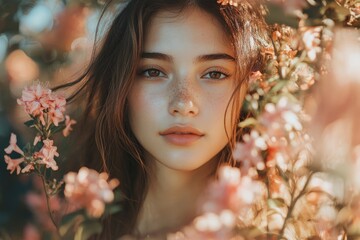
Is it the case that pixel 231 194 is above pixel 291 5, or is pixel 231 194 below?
below

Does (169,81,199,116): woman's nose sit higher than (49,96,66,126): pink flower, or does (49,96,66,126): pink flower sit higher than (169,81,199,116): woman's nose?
(169,81,199,116): woman's nose

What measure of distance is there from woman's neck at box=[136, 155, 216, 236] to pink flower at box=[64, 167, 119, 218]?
2.51ft

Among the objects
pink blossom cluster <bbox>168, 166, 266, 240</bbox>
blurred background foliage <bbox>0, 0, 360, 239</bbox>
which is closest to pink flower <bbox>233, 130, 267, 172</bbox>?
pink blossom cluster <bbox>168, 166, 266, 240</bbox>

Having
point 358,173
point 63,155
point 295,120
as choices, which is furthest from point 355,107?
point 63,155

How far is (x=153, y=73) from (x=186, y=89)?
16 cm

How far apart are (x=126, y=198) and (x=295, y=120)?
956 mm

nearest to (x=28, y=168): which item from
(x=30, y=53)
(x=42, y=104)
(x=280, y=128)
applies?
(x=42, y=104)

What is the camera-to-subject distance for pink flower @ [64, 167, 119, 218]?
49.3 inches

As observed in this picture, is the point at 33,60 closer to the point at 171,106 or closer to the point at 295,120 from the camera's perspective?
the point at 171,106

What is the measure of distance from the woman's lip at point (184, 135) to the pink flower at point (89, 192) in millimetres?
550

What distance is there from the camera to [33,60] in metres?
2.43

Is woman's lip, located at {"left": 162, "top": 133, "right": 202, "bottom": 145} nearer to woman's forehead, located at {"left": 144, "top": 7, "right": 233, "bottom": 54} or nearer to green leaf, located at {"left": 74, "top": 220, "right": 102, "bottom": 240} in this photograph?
woman's forehead, located at {"left": 144, "top": 7, "right": 233, "bottom": 54}

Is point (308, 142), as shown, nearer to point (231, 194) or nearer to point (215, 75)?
point (231, 194)

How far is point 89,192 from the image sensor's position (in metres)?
1.27
